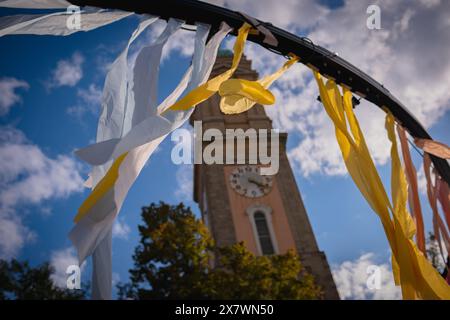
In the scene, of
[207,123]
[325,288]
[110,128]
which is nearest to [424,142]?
[110,128]

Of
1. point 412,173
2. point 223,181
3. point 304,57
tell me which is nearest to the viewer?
point 304,57

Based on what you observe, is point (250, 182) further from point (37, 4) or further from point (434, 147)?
point (37, 4)

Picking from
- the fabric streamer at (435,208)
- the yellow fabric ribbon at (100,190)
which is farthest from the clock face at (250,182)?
the yellow fabric ribbon at (100,190)

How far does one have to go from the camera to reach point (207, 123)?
23250 mm

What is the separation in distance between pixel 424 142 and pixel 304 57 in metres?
2.08

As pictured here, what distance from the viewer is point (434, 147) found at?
4.76 metres

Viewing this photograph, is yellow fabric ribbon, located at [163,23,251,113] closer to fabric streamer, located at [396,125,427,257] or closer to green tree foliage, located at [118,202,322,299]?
fabric streamer, located at [396,125,427,257]

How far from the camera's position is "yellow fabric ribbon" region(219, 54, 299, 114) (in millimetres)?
3371

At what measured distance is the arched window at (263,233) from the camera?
58.7 ft

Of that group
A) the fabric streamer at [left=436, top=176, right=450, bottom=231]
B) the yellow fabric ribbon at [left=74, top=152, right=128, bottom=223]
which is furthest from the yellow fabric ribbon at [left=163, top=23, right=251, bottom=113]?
the fabric streamer at [left=436, top=176, right=450, bottom=231]

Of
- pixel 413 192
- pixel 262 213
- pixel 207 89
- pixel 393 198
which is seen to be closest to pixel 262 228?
pixel 262 213

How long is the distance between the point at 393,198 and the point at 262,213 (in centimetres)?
1574

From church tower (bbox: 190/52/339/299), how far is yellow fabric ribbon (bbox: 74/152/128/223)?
15754 mm
